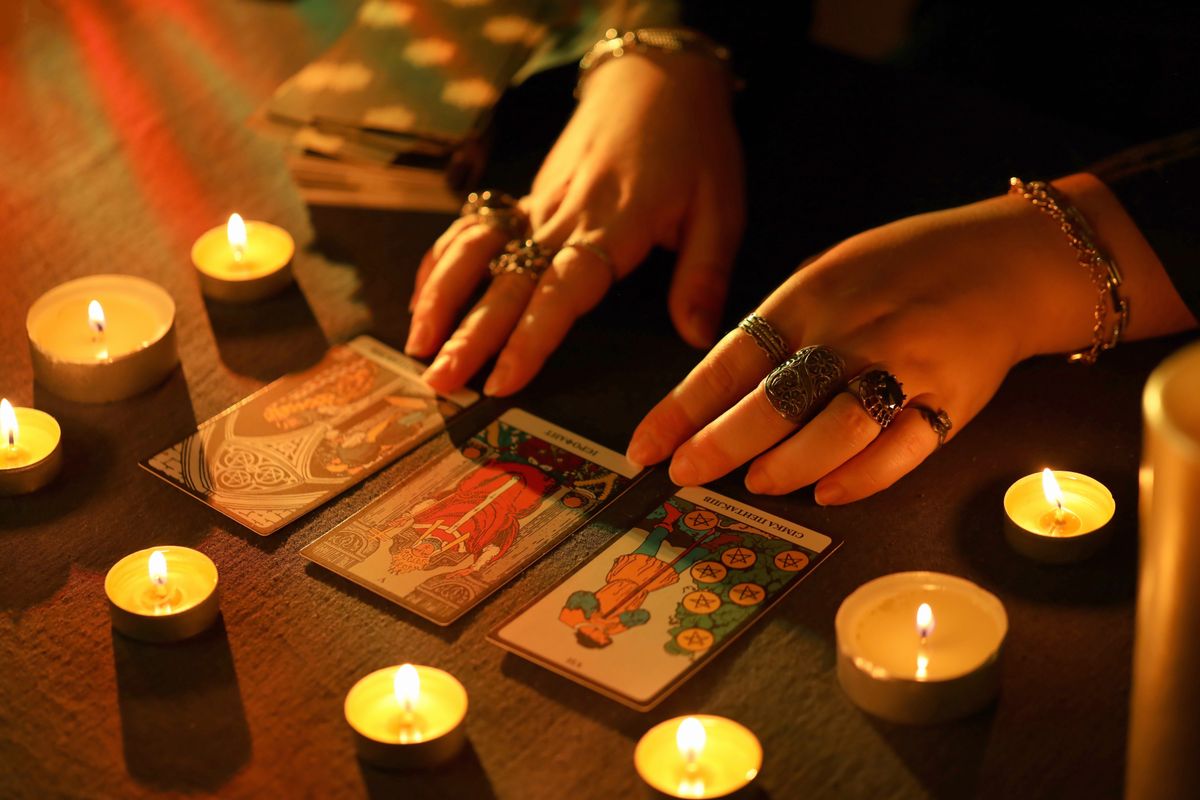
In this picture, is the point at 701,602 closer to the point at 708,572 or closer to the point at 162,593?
the point at 708,572

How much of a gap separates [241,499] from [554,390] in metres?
0.27

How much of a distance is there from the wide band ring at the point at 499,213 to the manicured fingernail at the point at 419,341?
0.13 metres

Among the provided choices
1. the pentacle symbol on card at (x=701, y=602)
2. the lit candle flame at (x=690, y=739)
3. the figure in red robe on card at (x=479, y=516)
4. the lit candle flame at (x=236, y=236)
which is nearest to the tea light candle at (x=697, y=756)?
the lit candle flame at (x=690, y=739)

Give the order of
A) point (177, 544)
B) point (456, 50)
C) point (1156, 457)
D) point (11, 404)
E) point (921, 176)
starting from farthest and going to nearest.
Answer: point (456, 50) → point (921, 176) → point (11, 404) → point (177, 544) → point (1156, 457)

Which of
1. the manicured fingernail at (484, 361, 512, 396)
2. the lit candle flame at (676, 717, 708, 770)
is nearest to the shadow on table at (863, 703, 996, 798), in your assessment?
the lit candle flame at (676, 717, 708, 770)

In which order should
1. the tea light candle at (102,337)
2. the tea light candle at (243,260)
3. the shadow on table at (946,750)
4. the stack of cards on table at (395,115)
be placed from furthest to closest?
the stack of cards on table at (395,115) < the tea light candle at (243,260) < the tea light candle at (102,337) < the shadow on table at (946,750)

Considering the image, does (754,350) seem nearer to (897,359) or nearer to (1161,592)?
(897,359)

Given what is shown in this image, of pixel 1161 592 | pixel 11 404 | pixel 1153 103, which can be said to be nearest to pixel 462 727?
pixel 1161 592

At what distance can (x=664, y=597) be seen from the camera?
0.89 meters

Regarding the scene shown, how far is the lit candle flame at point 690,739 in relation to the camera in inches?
30.0

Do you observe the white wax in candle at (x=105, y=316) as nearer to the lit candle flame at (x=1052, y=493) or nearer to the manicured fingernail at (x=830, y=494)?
the manicured fingernail at (x=830, y=494)

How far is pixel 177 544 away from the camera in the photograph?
97cm

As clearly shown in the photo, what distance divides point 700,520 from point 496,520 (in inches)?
5.9

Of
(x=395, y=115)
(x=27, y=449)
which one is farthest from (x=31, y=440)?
(x=395, y=115)
